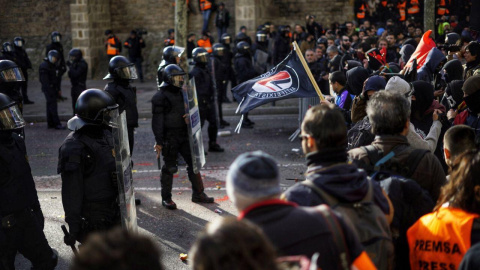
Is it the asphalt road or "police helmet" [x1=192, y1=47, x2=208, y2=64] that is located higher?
"police helmet" [x1=192, y1=47, x2=208, y2=64]

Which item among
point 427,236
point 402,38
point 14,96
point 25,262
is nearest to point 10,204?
point 25,262

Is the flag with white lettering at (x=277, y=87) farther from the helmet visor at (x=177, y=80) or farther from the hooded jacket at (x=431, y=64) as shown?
the hooded jacket at (x=431, y=64)

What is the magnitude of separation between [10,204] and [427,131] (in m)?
3.49

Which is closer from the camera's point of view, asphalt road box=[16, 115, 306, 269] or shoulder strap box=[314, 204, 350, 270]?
shoulder strap box=[314, 204, 350, 270]

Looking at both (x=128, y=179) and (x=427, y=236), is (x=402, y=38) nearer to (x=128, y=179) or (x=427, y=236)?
(x=128, y=179)

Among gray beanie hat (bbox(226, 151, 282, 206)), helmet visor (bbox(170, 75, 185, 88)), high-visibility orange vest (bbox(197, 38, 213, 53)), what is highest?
gray beanie hat (bbox(226, 151, 282, 206))

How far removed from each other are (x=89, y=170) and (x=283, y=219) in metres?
2.82

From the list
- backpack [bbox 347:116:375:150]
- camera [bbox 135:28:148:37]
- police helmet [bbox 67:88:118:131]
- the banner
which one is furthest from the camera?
camera [bbox 135:28:148:37]

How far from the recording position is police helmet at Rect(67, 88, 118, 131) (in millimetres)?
5238

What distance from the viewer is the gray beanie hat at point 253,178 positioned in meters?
2.63

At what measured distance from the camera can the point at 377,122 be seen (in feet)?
12.7

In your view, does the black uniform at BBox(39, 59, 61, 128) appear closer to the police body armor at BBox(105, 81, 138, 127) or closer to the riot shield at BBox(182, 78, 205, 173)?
the police body armor at BBox(105, 81, 138, 127)

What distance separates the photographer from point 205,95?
417 inches

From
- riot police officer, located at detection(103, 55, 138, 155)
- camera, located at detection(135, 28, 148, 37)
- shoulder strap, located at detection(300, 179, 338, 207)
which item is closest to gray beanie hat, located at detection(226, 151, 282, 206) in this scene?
shoulder strap, located at detection(300, 179, 338, 207)
